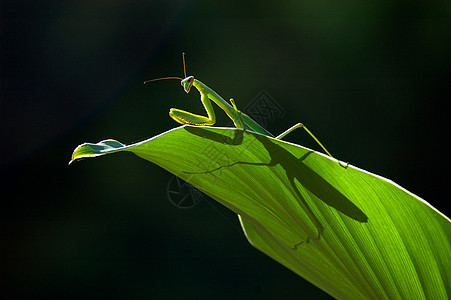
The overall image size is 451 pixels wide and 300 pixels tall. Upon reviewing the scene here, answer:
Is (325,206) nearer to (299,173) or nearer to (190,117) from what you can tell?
(299,173)

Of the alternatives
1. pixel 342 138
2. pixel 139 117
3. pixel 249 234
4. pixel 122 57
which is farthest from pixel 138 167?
pixel 249 234

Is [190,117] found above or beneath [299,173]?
above

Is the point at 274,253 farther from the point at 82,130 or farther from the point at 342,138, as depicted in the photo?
the point at 82,130

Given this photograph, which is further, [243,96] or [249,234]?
[243,96]

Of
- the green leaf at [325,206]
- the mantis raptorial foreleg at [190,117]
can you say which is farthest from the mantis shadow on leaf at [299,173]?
the mantis raptorial foreleg at [190,117]

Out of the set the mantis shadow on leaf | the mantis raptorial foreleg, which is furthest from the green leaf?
the mantis raptorial foreleg

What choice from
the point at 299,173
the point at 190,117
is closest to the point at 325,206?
the point at 299,173

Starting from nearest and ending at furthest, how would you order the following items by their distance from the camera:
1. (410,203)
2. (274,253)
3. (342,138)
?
1. (410,203)
2. (274,253)
3. (342,138)
